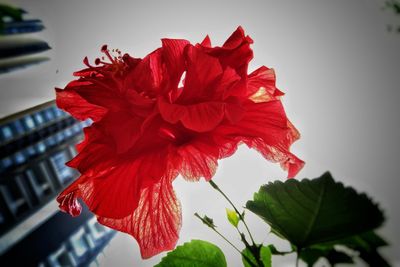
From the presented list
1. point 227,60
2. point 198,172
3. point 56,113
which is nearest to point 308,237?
point 198,172

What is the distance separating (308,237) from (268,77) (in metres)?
0.40

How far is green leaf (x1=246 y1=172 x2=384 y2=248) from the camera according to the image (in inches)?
16.9

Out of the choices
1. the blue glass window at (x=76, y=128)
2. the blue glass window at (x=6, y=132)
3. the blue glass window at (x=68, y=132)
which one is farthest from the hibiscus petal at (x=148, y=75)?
the blue glass window at (x=76, y=128)

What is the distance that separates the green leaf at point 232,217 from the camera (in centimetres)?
69

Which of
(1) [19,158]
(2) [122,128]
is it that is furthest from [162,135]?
(1) [19,158]

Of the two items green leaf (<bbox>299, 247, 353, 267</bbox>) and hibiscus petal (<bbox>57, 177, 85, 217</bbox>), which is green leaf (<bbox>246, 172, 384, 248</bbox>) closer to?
green leaf (<bbox>299, 247, 353, 267</bbox>)

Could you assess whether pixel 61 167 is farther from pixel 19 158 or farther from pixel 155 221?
pixel 155 221

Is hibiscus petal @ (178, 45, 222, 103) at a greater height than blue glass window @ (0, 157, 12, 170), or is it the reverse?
hibiscus petal @ (178, 45, 222, 103)

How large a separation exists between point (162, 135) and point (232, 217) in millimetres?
254

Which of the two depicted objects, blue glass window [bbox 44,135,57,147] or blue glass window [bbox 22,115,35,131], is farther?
blue glass window [bbox 44,135,57,147]

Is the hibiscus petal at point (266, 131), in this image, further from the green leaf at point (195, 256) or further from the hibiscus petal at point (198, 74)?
the green leaf at point (195, 256)

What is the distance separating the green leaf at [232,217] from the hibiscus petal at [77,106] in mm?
372

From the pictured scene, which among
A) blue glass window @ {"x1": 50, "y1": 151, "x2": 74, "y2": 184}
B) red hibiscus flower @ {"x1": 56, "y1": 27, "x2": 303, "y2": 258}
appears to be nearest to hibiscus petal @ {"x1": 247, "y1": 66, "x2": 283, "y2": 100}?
red hibiscus flower @ {"x1": 56, "y1": 27, "x2": 303, "y2": 258}

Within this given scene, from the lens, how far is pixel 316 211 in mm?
464
